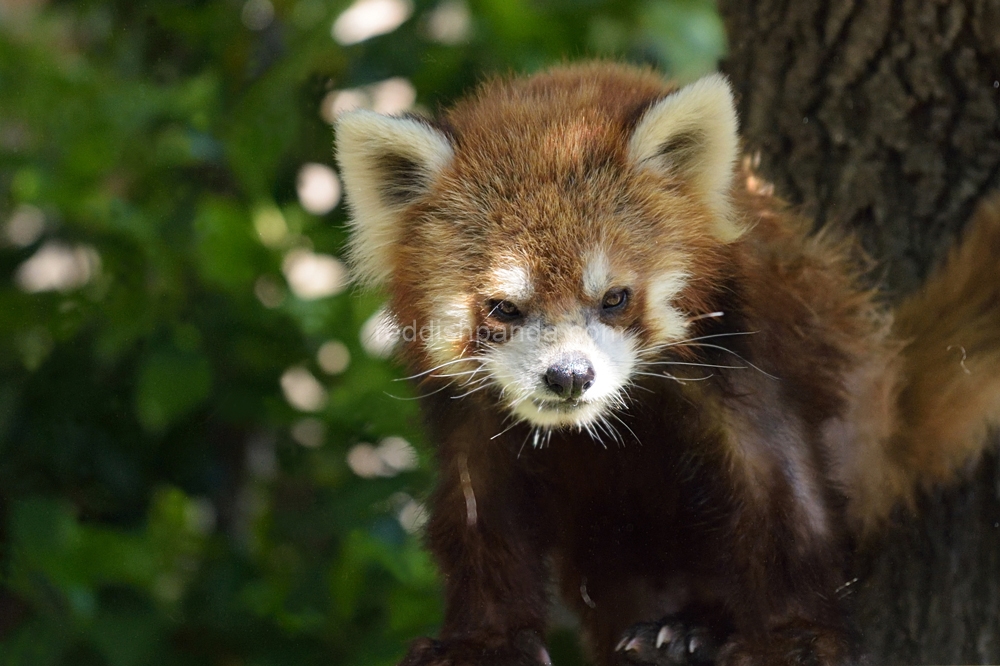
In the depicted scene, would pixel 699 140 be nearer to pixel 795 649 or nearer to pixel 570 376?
pixel 570 376

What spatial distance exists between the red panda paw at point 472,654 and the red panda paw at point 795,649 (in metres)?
0.52

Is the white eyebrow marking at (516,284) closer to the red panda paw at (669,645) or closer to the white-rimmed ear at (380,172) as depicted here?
the white-rimmed ear at (380,172)

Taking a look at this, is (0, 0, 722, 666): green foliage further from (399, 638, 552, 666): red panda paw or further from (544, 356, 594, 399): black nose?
(544, 356, 594, 399): black nose

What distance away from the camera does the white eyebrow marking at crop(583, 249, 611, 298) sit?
287cm

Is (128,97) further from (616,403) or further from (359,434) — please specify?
(616,403)

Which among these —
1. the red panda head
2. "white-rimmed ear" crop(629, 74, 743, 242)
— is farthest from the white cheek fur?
"white-rimmed ear" crop(629, 74, 743, 242)

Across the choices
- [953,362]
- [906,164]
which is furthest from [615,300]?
[906,164]

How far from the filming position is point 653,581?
11.4ft

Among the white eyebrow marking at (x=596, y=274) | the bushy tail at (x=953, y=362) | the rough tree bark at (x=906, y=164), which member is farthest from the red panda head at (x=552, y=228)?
the rough tree bark at (x=906, y=164)

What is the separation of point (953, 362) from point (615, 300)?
3.82 feet

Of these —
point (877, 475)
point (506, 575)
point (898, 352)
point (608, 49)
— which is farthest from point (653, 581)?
point (608, 49)

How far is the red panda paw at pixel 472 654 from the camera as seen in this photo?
3043 mm

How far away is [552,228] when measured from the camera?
289 cm

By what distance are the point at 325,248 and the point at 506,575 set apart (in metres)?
1.76
